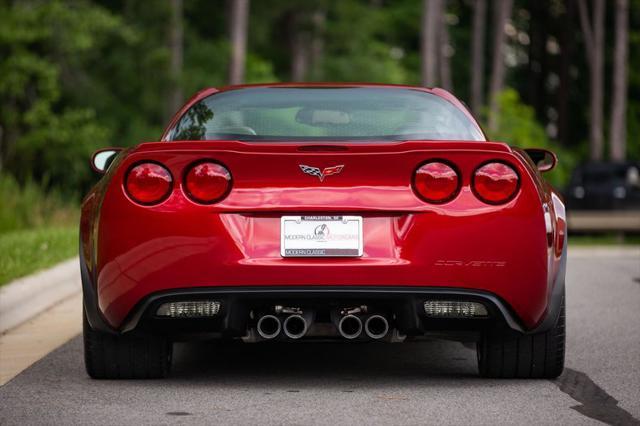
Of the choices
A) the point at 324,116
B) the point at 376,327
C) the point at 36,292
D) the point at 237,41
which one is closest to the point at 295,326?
the point at 376,327

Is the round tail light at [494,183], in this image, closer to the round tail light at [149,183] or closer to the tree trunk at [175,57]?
the round tail light at [149,183]

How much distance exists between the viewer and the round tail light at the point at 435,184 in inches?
235

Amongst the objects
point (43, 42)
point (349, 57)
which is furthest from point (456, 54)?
point (43, 42)

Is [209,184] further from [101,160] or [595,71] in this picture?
[595,71]

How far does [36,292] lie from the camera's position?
32.9 ft

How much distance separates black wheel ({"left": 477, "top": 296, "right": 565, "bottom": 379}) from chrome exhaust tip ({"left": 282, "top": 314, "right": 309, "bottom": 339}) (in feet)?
2.95

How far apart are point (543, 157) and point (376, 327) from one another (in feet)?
6.50

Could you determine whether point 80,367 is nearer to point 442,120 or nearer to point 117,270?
point 117,270

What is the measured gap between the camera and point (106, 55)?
117 ft

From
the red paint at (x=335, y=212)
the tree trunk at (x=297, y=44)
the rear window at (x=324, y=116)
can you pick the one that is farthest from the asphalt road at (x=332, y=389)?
the tree trunk at (x=297, y=44)

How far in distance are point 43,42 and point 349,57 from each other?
77.6 ft

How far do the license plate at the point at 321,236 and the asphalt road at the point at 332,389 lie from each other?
659 millimetres

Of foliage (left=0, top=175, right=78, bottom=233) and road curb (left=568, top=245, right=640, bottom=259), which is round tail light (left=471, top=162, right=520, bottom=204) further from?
foliage (left=0, top=175, right=78, bottom=233)

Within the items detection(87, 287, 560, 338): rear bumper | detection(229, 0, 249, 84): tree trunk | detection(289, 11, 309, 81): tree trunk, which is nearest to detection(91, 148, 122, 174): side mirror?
detection(87, 287, 560, 338): rear bumper
